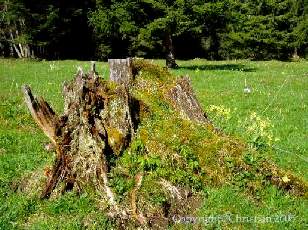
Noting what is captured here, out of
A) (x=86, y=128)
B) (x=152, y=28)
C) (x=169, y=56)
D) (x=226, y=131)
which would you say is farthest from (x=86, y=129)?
(x=169, y=56)

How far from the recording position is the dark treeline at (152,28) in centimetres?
3503

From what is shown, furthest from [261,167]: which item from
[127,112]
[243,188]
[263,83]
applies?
[263,83]

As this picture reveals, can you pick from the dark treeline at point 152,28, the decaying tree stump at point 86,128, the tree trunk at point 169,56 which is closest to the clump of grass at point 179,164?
the decaying tree stump at point 86,128

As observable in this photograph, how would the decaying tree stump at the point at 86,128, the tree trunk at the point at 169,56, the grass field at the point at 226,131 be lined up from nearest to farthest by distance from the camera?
the grass field at the point at 226,131
the decaying tree stump at the point at 86,128
the tree trunk at the point at 169,56

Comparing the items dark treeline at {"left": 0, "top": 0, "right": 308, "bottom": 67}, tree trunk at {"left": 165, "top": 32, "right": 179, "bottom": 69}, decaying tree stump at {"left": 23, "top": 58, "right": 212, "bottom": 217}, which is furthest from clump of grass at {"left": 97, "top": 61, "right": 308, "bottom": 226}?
tree trunk at {"left": 165, "top": 32, "right": 179, "bottom": 69}

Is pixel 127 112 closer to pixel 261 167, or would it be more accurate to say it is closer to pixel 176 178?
pixel 176 178

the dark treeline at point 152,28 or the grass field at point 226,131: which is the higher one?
the dark treeline at point 152,28

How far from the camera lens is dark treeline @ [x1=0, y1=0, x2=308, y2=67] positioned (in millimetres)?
35031

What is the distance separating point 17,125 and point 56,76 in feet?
41.1

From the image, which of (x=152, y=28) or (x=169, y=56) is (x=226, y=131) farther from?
(x=169, y=56)

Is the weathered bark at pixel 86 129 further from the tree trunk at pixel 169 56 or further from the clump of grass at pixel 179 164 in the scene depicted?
the tree trunk at pixel 169 56

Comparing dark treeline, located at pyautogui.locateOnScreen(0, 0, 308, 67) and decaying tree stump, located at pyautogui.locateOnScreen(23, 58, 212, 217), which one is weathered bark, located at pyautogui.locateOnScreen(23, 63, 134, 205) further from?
dark treeline, located at pyautogui.locateOnScreen(0, 0, 308, 67)

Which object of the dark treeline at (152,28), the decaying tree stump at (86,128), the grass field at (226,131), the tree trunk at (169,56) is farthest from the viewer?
the tree trunk at (169,56)

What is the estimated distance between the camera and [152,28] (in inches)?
1324
